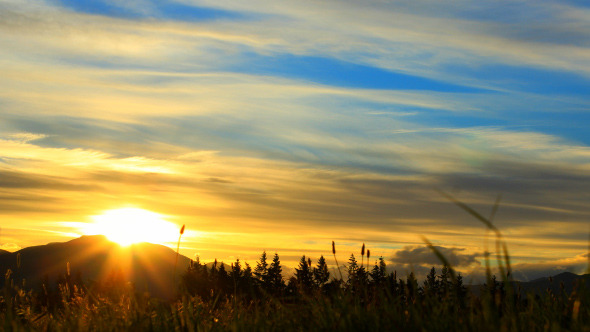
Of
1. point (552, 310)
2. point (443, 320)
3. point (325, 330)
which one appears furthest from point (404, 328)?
point (552, 310)

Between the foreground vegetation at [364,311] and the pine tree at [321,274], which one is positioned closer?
the foreground vegetation at [364,311]

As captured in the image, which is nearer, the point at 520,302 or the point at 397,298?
the point at 397,298

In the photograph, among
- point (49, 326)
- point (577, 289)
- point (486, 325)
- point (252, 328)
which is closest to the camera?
point (486, 325)

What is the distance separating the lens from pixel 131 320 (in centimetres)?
723

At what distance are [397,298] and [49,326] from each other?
467 centimetres

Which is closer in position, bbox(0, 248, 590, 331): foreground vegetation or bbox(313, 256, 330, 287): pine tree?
bbox(0, 248, 590, 331): foreground vegetation

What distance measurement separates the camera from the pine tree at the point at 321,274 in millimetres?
8094

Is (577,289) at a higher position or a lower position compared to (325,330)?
higher

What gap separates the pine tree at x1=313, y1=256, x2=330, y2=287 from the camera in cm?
809

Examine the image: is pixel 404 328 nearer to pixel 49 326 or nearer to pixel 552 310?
pixel 552 310

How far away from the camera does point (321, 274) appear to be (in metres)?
8.16

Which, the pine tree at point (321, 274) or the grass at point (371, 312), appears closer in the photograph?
the grass at point (371, 312)

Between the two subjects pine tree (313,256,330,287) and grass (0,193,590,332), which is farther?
pine tree (313,256,330,287)

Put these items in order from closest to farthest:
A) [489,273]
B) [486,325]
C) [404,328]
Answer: [489,273]
[486,325]
[404,328]
